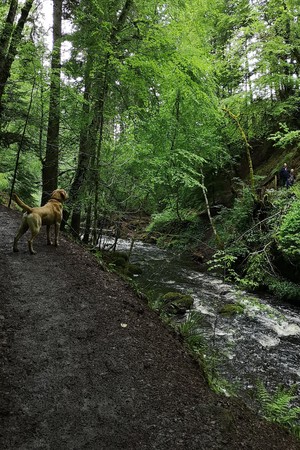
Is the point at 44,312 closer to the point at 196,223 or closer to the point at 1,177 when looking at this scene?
the point at 1,177

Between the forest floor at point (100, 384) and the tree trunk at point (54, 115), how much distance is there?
553 centimetres

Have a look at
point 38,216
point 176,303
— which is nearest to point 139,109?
point 38,216

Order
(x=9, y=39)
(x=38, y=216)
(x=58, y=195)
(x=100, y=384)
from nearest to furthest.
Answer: (x=100, y=384) → (x=38, y=216) → (x=58, y=195) → (x=9, y=39)

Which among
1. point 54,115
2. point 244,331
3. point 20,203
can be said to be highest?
point 54,115

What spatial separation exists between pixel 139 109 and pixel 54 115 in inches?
109

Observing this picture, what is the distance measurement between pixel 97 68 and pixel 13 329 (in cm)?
670

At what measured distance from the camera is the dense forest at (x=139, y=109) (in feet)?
27.7

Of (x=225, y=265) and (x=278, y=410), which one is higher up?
(x=225, y=265)

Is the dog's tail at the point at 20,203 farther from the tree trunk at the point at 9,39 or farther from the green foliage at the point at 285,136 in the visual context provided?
the green foliage at the point at 285,136

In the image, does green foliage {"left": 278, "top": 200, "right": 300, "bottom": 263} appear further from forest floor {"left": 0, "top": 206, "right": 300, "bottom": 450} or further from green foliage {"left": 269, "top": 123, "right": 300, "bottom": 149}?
forest floor {"left": 0, "top": 206, "right": 300, "bottom": 450}

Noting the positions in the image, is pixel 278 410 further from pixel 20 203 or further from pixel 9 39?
pixel 9 39

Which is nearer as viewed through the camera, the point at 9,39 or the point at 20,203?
the point at 20,203

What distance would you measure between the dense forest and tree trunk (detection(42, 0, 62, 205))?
0.03 m

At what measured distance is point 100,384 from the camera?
3.35m
